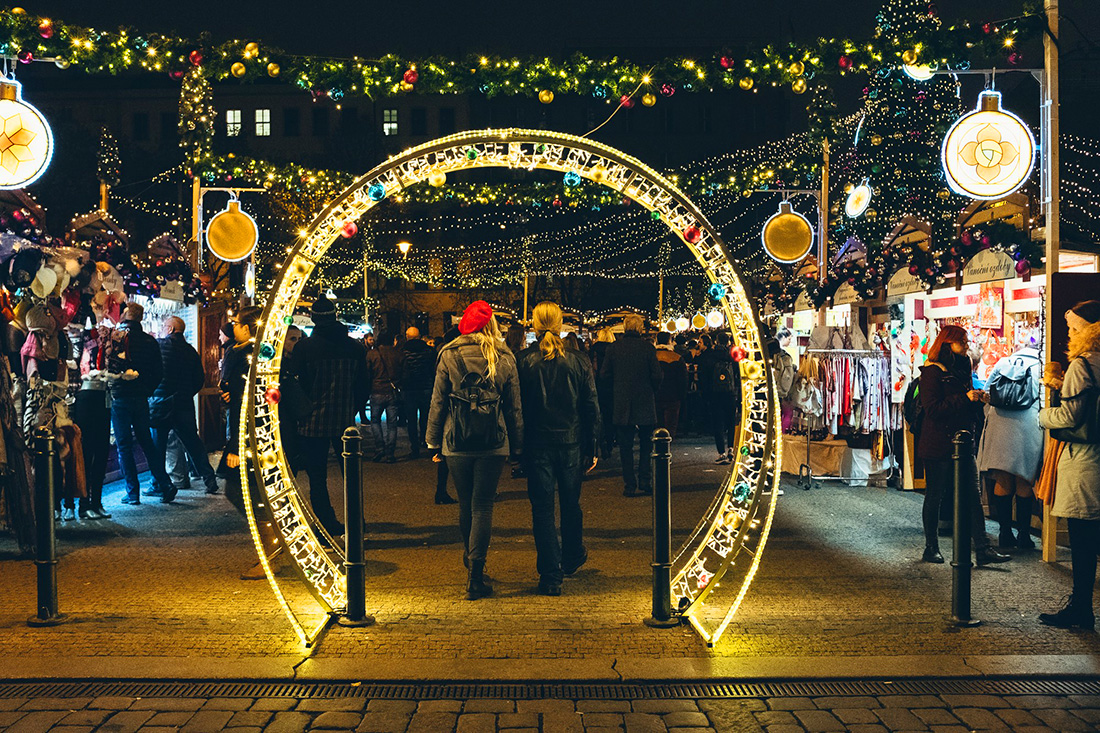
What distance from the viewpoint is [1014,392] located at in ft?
26.7

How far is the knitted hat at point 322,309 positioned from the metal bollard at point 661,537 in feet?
11.8

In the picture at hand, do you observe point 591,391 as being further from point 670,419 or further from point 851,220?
point 851,220

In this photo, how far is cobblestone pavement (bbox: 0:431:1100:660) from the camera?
18.6ft

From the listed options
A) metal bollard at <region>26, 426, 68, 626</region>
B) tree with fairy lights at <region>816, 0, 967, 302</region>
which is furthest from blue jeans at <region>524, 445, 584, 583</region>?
tree with fairy lights at <region>816, 0, 967, 302</region>

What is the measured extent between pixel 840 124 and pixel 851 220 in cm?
179

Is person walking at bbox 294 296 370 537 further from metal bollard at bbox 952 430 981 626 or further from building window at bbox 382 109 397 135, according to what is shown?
building window at bbox 382 109 397 135

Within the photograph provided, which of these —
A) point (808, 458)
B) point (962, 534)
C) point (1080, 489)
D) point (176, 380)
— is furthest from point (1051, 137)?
point (176, 380)

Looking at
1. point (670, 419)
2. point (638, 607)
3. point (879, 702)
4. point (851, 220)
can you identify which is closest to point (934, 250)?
point (851, 220)

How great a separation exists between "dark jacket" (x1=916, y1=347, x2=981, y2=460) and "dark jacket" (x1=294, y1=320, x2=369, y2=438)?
4.63 meters

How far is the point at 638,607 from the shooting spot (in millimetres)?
6516

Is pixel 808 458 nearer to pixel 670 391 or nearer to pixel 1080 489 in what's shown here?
pixel 670 391

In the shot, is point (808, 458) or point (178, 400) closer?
point (178, 400)

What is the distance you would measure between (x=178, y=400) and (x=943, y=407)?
26.9ft

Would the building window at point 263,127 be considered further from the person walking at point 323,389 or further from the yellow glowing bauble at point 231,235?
the person walking at point 323,389
